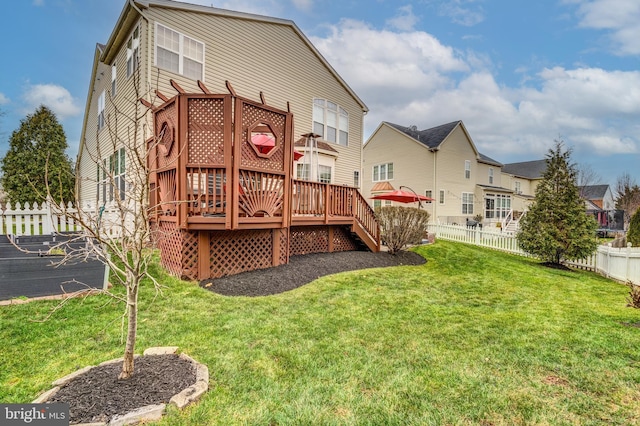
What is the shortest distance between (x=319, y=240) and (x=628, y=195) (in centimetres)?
3967

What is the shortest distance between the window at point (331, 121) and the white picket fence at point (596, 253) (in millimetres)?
6872

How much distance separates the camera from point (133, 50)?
380 inches

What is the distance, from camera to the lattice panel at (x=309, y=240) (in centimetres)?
852

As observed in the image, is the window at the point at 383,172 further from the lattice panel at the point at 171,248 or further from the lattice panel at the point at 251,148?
the lattice panel at the point at 171,248

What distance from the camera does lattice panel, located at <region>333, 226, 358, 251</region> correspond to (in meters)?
9.56

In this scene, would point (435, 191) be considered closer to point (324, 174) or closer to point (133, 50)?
point (324, 174)

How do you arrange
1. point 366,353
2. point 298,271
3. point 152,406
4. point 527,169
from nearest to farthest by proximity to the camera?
point 152,406
point 366,353
point 298,271
point 527,169

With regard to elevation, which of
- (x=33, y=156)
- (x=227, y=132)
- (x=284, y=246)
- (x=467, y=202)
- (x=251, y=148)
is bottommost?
(x=284, y=246)

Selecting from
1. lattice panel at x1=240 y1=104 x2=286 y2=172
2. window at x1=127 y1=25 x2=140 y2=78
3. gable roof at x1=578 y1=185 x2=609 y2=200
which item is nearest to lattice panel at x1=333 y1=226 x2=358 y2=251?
lattice panel at x1=240 y1=104 x2=286 y2=172

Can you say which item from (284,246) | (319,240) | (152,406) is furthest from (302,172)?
(152,406)

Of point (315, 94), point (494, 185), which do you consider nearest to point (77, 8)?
point (315, 94)

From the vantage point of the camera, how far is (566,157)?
1066 cm

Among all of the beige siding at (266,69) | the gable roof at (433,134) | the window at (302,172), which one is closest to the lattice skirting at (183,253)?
the beige siding at (266,69)

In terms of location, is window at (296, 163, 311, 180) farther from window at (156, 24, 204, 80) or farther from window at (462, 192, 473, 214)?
window at (462, 192, 473, 214)
